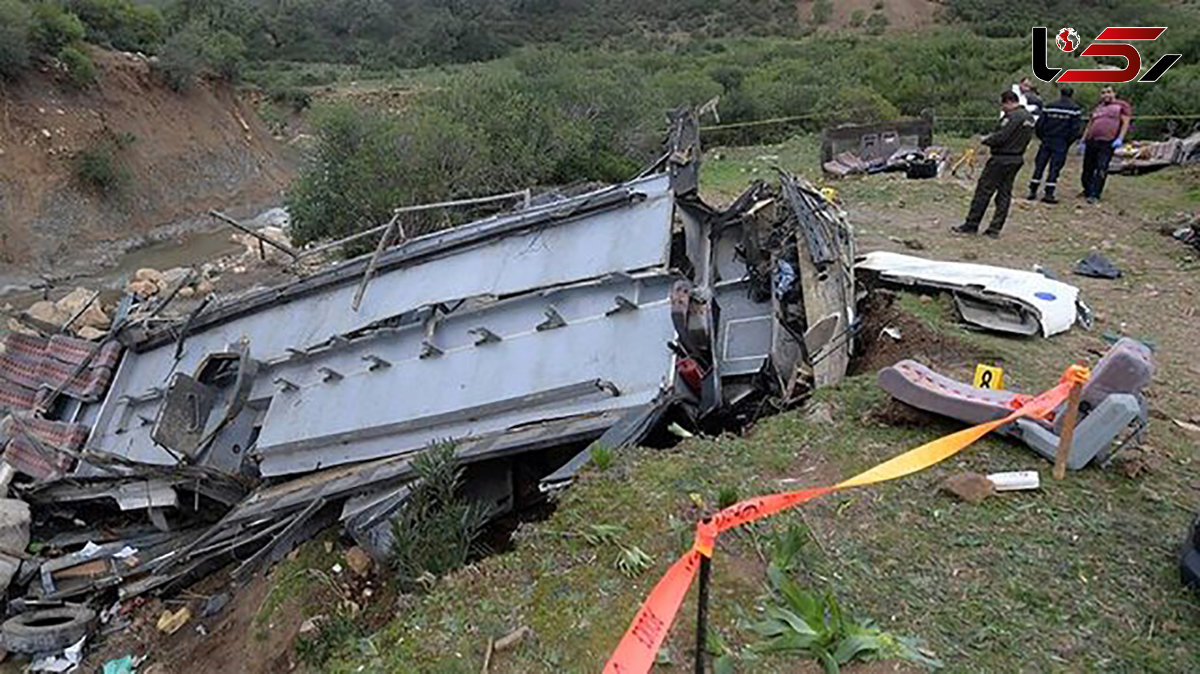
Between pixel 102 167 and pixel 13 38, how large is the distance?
10.9 feet

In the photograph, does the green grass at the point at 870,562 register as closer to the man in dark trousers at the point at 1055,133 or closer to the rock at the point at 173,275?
the man in dark trousers at the point at 1055,133

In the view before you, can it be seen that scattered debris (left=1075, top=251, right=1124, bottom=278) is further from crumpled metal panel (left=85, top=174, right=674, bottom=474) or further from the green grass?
crumpled metal panel (left=85, top=174, right=674, bottom=474)

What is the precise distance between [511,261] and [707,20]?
1742 inches

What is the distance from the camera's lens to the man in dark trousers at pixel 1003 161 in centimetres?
740

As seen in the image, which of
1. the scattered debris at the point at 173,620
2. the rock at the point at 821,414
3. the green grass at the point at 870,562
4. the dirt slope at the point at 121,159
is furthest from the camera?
the dirt slope at the point at 121,159

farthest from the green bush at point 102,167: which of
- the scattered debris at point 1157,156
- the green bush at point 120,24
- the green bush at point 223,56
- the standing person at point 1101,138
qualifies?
the scattered debris at point 1157,156

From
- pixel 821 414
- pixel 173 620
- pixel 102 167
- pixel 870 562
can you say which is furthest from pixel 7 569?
pixel 102 167

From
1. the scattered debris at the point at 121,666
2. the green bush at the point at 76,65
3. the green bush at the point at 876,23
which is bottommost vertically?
the scattered debris at the point at 121,666

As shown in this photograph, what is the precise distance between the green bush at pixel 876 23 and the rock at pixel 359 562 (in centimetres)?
4107

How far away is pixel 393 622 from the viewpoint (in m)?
3.23

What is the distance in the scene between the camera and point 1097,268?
23.2 feet

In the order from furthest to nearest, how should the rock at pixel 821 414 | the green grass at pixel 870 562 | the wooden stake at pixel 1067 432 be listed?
the rock at pixel 821 414 < the wooden stake at pixel 1067 432 < the green grass at pixel 870 562

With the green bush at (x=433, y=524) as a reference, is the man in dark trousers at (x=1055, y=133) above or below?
above

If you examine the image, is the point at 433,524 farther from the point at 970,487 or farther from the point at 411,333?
the point at 970,487
